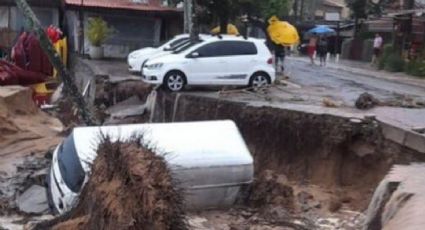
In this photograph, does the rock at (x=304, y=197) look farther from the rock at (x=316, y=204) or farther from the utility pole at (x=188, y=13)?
the utility pole at (x=188, y=13)

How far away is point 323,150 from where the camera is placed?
15.0 meters

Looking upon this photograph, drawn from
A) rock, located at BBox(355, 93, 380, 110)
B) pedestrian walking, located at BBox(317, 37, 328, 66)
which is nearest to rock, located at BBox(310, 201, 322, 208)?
rock, located at BBox(355, 93, 380, 110)

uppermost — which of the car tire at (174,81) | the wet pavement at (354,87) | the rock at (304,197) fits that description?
the car tire at (174,81)

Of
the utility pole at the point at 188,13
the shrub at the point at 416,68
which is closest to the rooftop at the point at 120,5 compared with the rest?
the utility pole at the point at 188,13

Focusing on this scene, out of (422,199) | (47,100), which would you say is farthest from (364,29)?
→ (422,199)

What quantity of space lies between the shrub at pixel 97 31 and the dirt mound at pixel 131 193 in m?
26.4

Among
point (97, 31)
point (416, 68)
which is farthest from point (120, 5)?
point (416, 68)

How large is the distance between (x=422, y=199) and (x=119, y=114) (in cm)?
1638

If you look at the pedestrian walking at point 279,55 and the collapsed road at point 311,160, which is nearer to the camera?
the collapsed road at point 311,160

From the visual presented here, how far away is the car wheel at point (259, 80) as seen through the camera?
22.3m

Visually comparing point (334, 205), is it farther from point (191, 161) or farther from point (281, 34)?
point (281, 34)

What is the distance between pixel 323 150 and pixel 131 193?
7.37 metres

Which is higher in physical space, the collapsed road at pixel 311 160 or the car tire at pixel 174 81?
the car tire at pixel 174 81

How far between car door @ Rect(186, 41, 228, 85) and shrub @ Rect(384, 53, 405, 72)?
16.2 m
